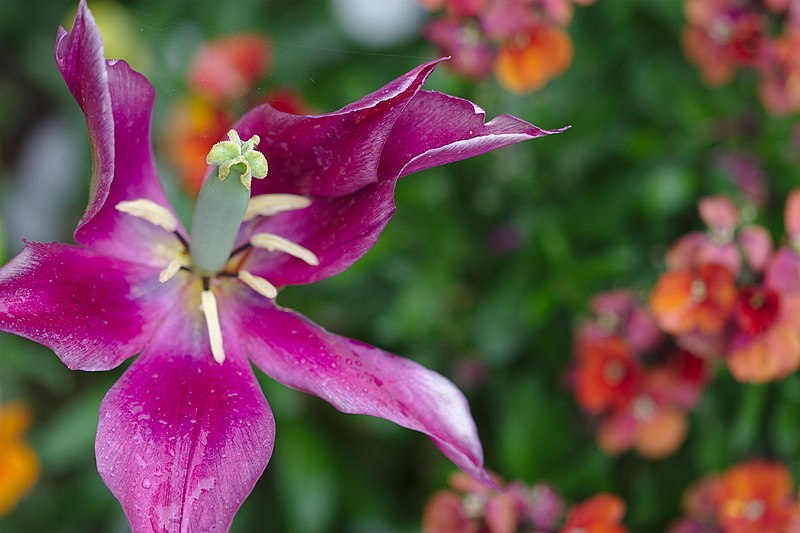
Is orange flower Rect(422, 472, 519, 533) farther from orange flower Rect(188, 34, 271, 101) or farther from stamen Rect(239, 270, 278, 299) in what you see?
orange flower Rect(188, 34, 271, 101)

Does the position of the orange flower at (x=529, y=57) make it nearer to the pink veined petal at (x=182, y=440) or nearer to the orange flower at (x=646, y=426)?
the orange flower at (x=646, y=426)

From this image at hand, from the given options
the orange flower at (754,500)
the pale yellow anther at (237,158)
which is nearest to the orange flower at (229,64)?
the pale yellow anther at (237,158)

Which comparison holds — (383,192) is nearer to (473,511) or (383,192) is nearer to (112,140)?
(112,140)

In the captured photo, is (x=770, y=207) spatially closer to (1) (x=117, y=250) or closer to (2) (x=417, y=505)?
(2) (x=417, y=505)

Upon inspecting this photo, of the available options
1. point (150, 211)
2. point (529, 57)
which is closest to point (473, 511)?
point (150, 211)

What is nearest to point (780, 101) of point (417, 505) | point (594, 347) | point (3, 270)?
point (594, 347)

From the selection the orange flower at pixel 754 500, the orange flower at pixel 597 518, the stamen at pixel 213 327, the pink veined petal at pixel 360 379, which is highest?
the stamen at pixel 213 327
